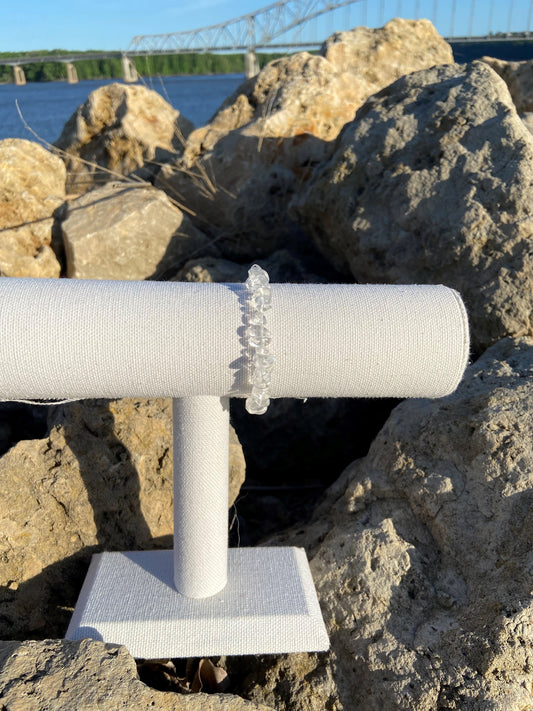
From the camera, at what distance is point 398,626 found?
1145 millimetres

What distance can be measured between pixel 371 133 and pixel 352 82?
114 cm

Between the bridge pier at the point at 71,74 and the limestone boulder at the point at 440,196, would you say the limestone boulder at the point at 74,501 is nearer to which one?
the limestone boulder at the point at 440,196

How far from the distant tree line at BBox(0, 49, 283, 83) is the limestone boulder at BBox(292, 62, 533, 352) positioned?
1.54 meters

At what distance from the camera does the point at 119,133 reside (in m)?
3.49

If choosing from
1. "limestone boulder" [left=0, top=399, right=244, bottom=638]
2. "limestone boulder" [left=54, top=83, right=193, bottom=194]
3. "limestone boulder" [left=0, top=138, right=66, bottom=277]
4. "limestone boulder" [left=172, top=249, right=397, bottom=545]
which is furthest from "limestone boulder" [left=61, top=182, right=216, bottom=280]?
"limestone boulder" [left=0, top=399, right=244, bottom=638]

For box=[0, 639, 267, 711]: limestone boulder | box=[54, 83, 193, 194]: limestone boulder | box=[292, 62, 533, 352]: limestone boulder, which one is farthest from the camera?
box=[54, 83, 193, 194]: limestone boulder

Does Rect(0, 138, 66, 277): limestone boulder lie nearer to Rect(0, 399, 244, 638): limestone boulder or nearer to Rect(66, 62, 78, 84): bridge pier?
Rect(0, 399, 244, 638): limestone boulder

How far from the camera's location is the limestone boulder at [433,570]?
1020 millimetres

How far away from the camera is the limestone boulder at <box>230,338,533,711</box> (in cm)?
102

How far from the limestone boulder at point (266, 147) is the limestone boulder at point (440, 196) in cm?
42

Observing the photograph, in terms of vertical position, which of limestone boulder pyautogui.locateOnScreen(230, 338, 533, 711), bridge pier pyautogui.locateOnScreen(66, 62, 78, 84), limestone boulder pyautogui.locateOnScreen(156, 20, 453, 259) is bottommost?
bridge pier pyautogui.locateOnScreen(66, 62, 78, 84)

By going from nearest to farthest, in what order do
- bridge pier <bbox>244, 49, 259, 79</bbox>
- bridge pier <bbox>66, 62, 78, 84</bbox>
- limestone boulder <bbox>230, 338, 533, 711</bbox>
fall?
1. limestone boulder <bbox>230, 338, 533, 711</bbox>
2. bridge pier <bbox>66, 62, 78, 84</bbox>
3. bridge pier <bbox>244, 49, 259, 79</bbox>

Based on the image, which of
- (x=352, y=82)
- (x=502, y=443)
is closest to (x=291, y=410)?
(x=502, y=443)

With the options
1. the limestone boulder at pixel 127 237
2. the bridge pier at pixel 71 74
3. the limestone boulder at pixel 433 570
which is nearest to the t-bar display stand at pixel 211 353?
the limestone boulder at pixel 433 570
